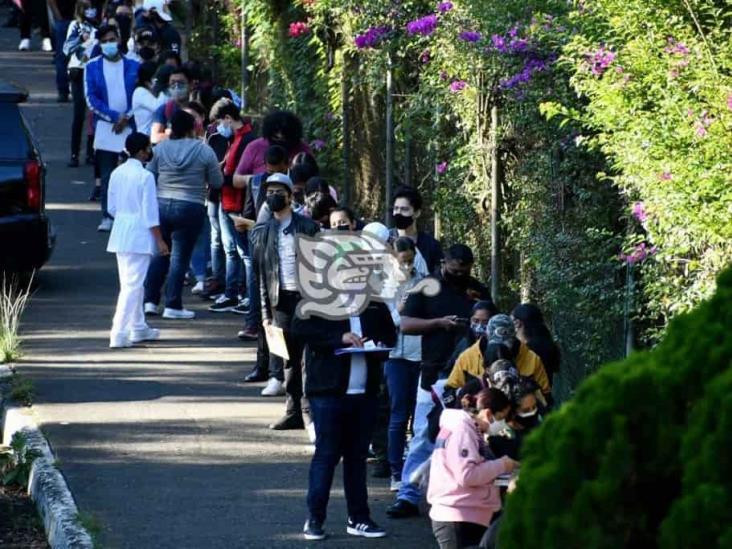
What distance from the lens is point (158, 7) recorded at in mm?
23219

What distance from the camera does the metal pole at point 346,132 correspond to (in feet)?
53.9

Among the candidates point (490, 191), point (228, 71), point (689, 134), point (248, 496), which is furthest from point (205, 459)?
point (228, 71)

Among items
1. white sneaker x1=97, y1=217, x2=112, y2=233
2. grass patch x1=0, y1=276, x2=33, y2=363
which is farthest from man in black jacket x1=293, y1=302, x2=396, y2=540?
white sneaker x1=97, y1=217, x2=112, y2=233

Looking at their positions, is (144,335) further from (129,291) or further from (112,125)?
(112,125)

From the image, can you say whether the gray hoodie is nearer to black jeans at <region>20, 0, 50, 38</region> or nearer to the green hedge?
the green hedge

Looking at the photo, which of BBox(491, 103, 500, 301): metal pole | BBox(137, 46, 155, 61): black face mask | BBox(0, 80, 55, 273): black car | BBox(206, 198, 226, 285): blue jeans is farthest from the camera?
BBox(137, 46, 155, 61): black face mask

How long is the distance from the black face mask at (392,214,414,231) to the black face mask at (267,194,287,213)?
2.87 feet

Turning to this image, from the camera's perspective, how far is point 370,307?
31.6 ft

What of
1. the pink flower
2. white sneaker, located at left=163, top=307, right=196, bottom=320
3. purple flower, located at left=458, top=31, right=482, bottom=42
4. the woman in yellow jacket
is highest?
the pink flower

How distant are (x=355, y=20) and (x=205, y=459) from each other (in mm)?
5641

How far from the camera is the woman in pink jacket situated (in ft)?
26.0

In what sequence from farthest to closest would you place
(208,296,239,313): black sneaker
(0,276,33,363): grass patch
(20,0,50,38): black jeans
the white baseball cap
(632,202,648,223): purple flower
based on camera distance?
1. (20,0,50,38): black jeans
2. the white baseball cap
3. (208,296,239,313): black sneaker
4. (0,276,33,363): grass patch
5. (632,202,648,223): purple flower

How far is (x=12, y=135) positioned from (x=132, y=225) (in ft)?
6.97

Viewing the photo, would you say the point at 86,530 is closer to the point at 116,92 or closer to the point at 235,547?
the point at 235,547
